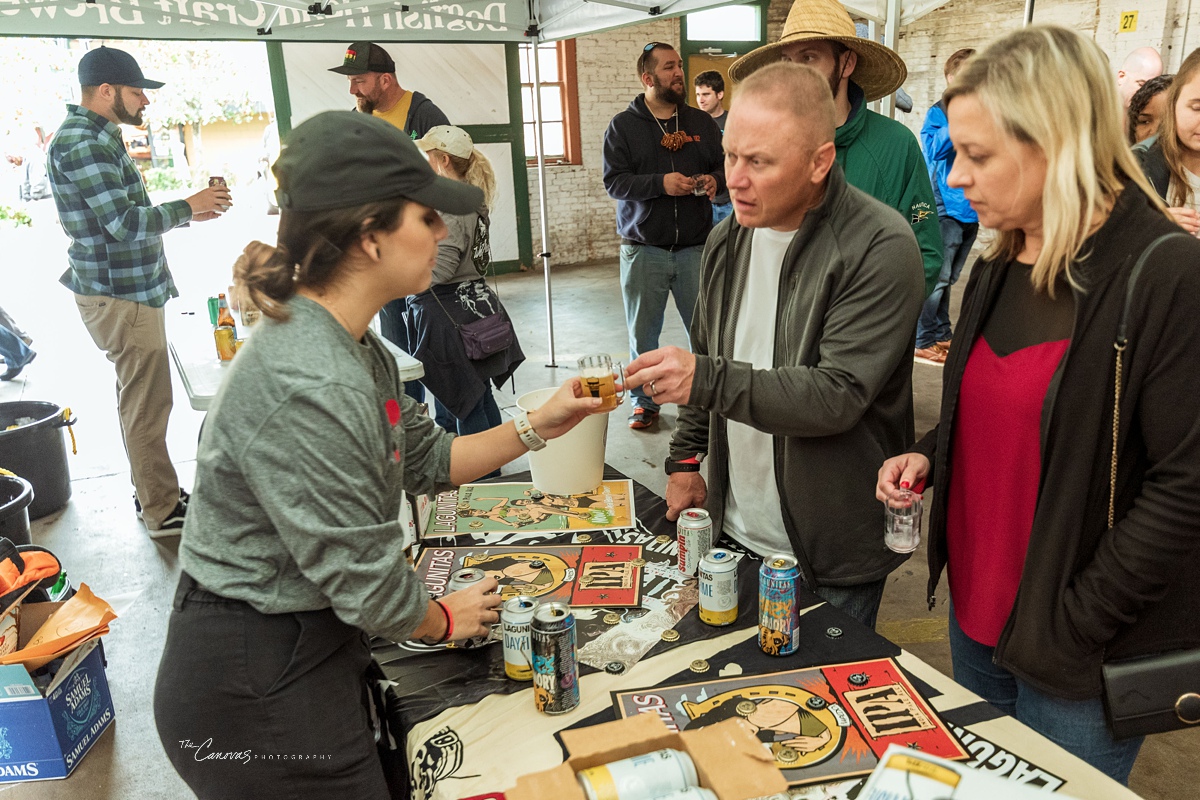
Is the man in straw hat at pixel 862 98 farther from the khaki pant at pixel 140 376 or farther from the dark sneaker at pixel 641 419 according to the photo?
the khaki pant at pixel 140 376

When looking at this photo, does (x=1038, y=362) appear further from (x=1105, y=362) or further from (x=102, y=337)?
(x=102, y=337)

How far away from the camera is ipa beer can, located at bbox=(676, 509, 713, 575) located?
1.77 m

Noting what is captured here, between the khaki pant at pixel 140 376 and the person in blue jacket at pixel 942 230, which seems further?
the person in blue jacket at pixel 942 230

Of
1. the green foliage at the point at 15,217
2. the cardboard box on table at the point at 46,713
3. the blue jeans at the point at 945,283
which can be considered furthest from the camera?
the green foliage at the point at 15,217

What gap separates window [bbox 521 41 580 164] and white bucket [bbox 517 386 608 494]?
29.3ft

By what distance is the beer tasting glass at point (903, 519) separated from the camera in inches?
63.1

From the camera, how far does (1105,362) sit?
4.12ft

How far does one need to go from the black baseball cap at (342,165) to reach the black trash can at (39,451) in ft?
12.1

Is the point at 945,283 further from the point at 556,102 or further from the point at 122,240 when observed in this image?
the point at 556,102

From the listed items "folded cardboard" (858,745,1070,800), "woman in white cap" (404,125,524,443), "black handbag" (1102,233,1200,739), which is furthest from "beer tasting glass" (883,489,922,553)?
"woman in white cap" (404,125,524,443)

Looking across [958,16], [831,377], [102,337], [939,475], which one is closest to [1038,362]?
[939,475]

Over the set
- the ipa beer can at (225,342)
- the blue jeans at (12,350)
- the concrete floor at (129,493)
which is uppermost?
the ipa beer can at (225,342)

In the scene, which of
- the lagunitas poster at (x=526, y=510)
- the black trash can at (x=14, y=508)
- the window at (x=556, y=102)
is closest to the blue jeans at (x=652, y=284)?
the lagunitas poster at (x=526, y=510)

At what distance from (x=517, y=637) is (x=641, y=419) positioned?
3.82m
